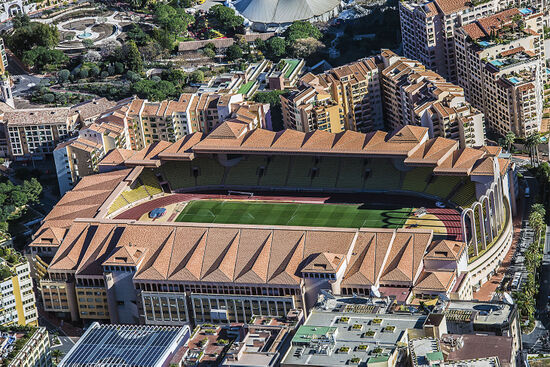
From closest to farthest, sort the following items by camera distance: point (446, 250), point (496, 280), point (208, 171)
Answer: point (446, 250), point (496, 280), point (208, 171)

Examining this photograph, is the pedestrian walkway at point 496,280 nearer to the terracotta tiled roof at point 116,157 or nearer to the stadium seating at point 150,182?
the stadium seating at point 150,182

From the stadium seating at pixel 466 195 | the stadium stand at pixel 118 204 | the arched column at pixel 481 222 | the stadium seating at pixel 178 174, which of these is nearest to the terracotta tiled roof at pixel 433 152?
the stadium seating at pixel 466 195

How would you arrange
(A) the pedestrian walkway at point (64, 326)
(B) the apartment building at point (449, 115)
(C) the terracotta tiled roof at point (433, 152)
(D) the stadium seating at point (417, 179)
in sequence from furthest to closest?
(B) the apartment building at point (449, 115)
(D) the stadium seating at point (417, 179)
(C) the terracotta tiled roof at point (433, 152)
(A) the pedestrian walkway at point (64, 326)

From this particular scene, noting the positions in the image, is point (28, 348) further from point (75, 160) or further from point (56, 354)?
point (75, 160)

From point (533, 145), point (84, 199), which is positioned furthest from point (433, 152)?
point (84, 199)

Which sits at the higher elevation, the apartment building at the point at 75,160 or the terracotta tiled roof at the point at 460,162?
the terracotta tiled roof at the point at 460,162
